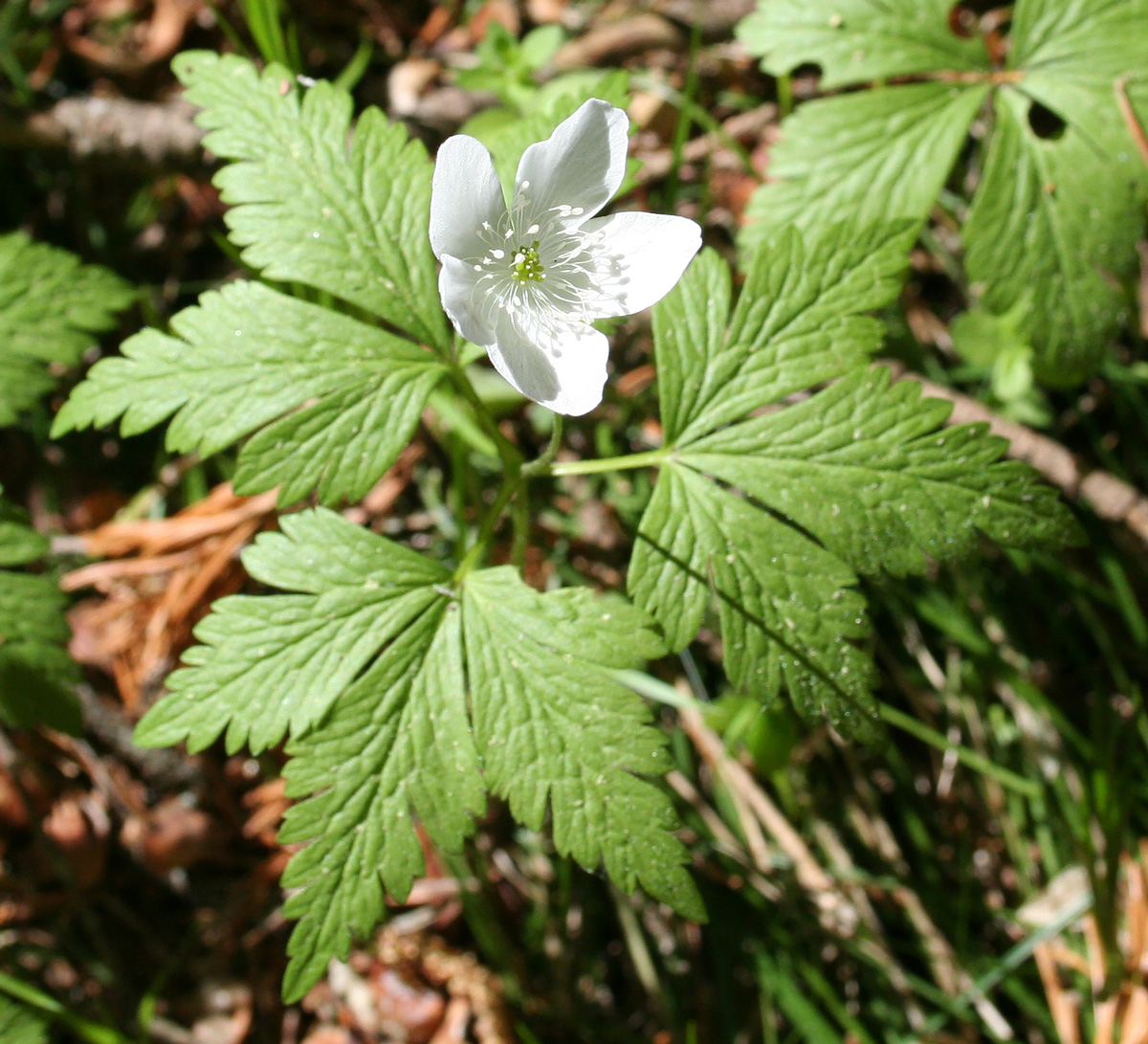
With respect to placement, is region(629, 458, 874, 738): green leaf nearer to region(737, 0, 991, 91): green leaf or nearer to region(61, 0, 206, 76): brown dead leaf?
region(737, 0, 991, 91): green leaf

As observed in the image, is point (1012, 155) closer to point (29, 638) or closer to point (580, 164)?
point (580, 164)

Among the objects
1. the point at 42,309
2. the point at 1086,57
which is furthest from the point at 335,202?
the point at 1086,57

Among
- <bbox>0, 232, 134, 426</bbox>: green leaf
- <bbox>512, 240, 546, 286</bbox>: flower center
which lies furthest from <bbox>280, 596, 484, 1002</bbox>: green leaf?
<bbox>0, 232, 134, 426</bbox>: green leaf

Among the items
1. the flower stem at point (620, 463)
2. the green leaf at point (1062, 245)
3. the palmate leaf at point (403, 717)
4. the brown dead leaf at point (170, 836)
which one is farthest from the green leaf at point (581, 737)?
the brown dead leaf at point (170, 836)

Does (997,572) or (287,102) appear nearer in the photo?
(287,102)

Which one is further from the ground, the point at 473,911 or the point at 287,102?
the point at 287,102

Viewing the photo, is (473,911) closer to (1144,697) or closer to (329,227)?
(329,227)

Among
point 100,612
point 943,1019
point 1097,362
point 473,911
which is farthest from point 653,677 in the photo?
point 100,612
